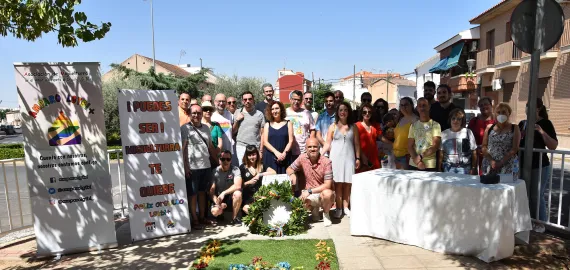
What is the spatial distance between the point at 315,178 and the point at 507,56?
20009mm

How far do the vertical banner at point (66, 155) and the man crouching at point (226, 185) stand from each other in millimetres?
1424

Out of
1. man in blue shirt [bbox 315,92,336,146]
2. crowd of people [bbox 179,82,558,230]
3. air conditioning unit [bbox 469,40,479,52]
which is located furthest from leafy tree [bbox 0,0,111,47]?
air conditioning unit [bbox 469,40,479,52]

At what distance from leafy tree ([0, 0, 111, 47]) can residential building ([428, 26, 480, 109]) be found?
2359 centimetres

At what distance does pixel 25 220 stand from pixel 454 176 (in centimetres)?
761

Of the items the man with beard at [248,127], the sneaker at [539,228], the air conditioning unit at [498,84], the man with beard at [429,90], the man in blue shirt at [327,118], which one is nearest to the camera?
the sneaker at [539,228]

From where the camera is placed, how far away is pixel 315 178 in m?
5.20

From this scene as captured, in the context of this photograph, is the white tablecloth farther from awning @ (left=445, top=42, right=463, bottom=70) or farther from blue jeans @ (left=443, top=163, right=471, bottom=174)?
awning @ (left=445, top=42, right=463, bottom=70)

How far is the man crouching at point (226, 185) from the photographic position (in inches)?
205

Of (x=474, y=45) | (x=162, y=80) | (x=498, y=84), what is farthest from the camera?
(x=162, y=80)

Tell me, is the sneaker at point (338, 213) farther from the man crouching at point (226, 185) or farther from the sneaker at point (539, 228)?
the sneaker at point (539, 228)

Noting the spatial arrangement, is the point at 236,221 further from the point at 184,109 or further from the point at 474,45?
the point at 474,45

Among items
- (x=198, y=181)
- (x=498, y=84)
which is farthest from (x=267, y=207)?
(x=498, y=84)

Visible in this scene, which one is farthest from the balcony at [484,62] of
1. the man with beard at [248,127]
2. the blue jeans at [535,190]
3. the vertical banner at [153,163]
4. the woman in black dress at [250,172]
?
the vertical banner at [153,163]

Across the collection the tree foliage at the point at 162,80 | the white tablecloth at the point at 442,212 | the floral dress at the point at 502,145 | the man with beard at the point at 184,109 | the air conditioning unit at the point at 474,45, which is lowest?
the white tablecloth at the point at 442,212
